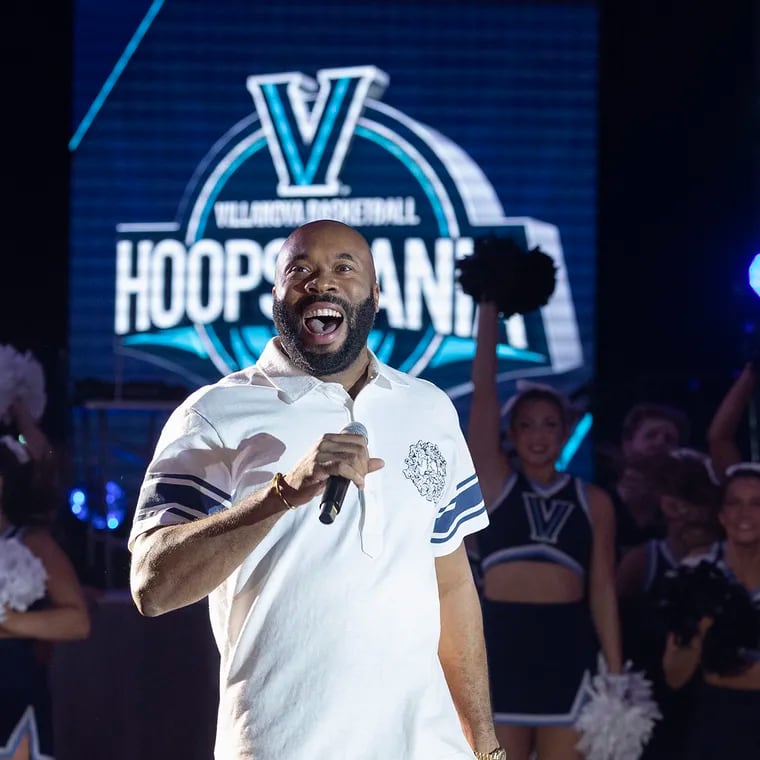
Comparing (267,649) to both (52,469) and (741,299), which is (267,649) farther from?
(741,299)

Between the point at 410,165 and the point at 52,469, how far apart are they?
204cm

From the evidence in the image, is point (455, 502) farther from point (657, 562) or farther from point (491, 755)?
point (657, 562)

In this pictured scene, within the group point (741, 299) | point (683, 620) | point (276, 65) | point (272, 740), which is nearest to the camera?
point (272, 740)

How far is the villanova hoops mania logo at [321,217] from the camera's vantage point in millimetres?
5008

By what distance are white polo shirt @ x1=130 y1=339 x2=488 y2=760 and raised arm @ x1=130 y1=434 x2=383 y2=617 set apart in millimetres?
70

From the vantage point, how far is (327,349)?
1946mm

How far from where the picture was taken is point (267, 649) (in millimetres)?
1722

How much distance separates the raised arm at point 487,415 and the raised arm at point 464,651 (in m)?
2.43

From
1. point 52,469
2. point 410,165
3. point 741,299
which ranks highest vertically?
point 410,165

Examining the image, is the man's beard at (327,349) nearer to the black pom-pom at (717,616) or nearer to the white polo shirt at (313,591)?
the white polo shirt at (313,591)

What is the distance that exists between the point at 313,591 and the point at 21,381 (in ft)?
9.92

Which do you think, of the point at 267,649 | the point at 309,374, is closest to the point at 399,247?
the point at 309,374

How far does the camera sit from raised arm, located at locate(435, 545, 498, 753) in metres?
2.00

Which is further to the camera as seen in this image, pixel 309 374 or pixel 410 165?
pixel 410 165
